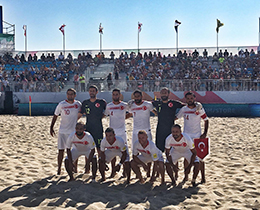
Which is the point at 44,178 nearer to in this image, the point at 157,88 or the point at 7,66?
the point at 157,88

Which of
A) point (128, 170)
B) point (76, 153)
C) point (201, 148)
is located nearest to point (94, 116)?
point (76, 153)

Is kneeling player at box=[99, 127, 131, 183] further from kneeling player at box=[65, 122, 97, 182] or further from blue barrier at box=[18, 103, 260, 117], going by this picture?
blue barrier at box=[18, 103, 260, 117]

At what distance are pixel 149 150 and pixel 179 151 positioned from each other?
1.82 feet

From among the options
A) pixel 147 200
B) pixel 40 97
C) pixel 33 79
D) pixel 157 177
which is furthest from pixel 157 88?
pixel 147 200

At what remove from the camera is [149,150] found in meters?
5.61

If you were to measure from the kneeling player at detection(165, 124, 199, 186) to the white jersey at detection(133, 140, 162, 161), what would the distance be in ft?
0.66

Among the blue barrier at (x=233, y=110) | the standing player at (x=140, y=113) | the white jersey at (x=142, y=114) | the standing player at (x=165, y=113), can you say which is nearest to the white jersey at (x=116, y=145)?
the standing player at (x=140, y=113)

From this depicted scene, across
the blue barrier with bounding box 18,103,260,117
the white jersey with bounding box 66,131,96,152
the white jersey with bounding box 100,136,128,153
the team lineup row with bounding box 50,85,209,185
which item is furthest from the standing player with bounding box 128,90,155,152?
the blue barrier with bounding box 18,103,260,117

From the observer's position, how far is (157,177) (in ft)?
20.3

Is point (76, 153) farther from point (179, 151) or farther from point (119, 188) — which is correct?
point (179, 151)

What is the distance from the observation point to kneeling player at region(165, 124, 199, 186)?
5.47 meters

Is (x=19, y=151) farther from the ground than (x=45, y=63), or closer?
closer

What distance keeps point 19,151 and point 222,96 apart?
1282 cm

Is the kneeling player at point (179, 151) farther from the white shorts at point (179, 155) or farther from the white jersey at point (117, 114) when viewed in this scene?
the white jersey at point (117, 114)
